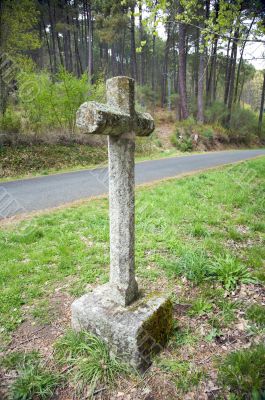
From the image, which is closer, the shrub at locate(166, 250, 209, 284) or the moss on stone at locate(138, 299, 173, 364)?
the moss on stone at locate(138, 299, 173, 364)

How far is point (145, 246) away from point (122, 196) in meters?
2.06

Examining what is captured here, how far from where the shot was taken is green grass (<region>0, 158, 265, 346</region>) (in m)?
3.28

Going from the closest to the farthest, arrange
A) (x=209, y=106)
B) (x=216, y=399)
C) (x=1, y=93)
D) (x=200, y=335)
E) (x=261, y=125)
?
(x=216, y=399)
(x=200, y=335)
(x=1, y=93)
(x=209, y=106)
(x=261, y=125)

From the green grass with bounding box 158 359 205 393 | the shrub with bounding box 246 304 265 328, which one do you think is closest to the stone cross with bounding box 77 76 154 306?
the green grass with bounding box 158 359 205 393

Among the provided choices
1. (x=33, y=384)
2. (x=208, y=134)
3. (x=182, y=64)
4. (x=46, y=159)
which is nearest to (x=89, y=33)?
(x=182, y=64)

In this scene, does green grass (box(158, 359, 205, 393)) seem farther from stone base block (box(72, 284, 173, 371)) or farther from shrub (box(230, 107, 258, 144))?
shrub (box(230, 107, 258, 144))

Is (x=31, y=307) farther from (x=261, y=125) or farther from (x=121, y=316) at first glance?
(x=261, y=125)

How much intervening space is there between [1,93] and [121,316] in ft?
41.1

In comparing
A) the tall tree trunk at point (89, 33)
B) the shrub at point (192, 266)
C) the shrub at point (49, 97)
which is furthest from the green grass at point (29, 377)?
the tall tree trunk at point (89, 33)

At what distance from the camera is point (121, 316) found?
2.34 metres

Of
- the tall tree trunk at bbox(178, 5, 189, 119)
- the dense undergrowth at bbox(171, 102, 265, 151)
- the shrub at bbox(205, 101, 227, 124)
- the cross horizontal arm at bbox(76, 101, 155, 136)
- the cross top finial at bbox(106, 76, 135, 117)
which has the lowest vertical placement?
the dense undergrowth at bbox(171, 102, 265, 151)

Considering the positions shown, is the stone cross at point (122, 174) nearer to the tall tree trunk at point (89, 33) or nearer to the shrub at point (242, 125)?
the tall tree trunk at point (89, 33)

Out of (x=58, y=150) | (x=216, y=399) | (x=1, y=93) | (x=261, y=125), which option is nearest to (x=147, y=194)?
(x=216, y=399)

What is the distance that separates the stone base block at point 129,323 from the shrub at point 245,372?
1.90ft
